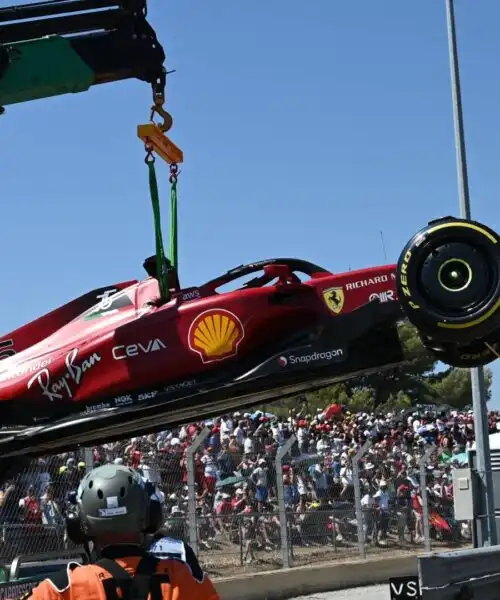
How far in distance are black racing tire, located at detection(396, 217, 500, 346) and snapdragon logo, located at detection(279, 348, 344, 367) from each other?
2.06 ft

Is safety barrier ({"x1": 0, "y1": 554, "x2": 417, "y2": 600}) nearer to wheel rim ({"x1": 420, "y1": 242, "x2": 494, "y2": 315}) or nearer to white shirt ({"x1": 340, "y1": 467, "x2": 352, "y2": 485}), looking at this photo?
white shirt ({"x1": 340, "y1": 467, "x2": 352, "y2": 485})

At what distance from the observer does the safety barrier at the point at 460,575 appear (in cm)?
544

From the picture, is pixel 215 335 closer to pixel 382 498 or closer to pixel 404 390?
pixel 382 498

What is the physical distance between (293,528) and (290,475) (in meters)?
0.67

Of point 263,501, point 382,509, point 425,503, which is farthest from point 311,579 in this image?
point 425,503

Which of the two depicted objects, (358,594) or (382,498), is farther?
(382,498)

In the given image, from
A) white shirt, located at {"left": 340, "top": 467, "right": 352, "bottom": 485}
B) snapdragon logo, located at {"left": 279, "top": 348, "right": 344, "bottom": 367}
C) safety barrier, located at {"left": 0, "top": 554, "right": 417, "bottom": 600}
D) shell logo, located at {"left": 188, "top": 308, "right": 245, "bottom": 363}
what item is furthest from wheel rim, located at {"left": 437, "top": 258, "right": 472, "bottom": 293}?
white shirt, located at {"left": 340, "top": 467, "right": 352, "bottom": 485}

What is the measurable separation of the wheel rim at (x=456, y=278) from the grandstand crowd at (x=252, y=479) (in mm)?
2679

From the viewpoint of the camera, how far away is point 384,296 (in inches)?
262

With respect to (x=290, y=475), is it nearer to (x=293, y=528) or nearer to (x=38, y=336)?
(x=293, y=528)

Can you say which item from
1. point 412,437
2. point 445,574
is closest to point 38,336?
point 445,574

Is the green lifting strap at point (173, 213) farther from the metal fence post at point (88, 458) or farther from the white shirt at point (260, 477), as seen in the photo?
the white shirt at point (260, 477)

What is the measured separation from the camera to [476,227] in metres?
6.04

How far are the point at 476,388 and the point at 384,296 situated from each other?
22.9 feet
